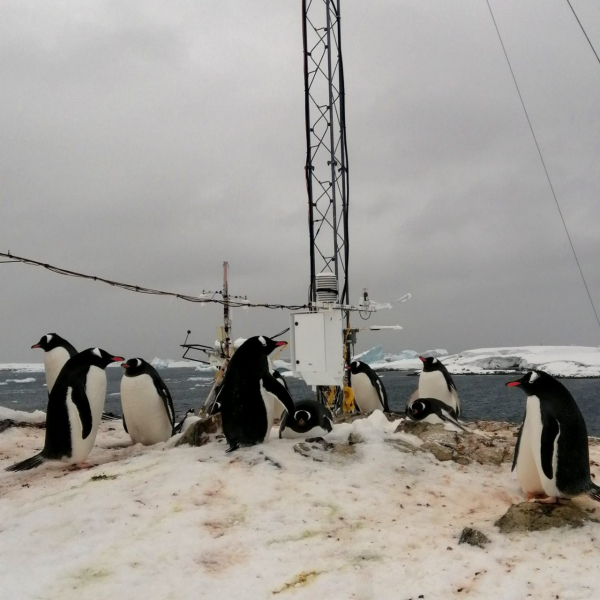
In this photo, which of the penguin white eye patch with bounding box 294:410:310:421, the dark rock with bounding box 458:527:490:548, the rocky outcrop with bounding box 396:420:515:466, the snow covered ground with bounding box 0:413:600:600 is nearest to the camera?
the snow covered ground with bounding box 0:413:600:600

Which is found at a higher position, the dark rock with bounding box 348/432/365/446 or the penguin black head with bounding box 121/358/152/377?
the penguin black head with bounding box 121/358/152/377

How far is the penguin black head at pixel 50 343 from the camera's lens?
23.4 feet

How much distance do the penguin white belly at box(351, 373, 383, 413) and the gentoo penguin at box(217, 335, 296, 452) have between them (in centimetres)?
591

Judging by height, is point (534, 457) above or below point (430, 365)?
below

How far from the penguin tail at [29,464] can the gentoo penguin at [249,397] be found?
1.79 m

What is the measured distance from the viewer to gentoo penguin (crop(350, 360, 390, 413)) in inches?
432

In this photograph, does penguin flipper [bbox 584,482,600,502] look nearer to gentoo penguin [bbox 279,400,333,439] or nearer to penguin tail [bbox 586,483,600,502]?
penguin tail [bbox 586,483,600,502]

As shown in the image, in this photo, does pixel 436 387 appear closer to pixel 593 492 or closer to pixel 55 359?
pixel 593 492

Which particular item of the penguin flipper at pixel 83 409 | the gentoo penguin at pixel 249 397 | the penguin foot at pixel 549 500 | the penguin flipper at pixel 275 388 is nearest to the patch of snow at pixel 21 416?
the penguin flipper at pixel 83 409

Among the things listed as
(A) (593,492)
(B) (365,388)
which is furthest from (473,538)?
(B) (365,388)

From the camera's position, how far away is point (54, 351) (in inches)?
277

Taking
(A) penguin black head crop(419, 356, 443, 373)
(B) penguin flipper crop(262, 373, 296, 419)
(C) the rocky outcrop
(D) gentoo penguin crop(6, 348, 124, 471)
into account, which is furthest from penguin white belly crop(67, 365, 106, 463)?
(A) penguin black head crop(419, 356, 443, 373)

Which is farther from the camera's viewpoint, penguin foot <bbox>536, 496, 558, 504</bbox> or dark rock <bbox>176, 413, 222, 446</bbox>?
dark rock <bbox>176, 413, 222, 446</bbox>

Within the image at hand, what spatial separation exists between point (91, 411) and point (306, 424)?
2103mm
